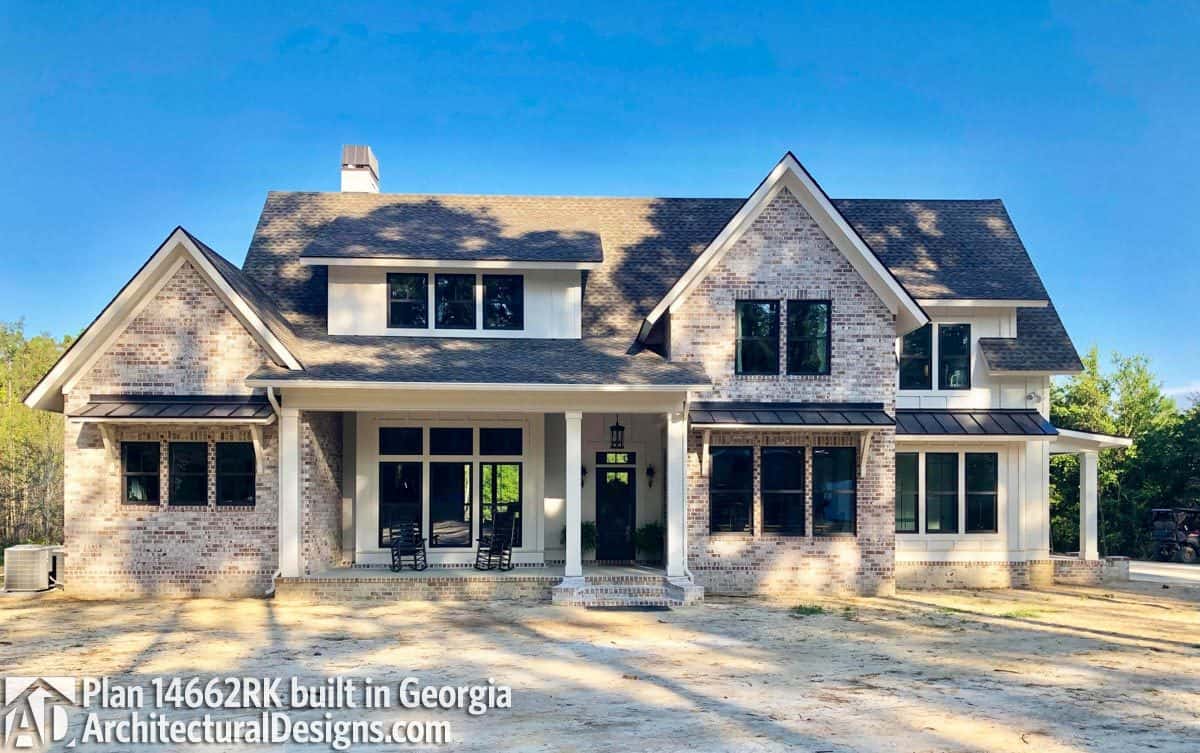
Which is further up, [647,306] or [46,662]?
[647,306]

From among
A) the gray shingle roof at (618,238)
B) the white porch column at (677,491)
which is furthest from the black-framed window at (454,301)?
the white porch column at (677,491)

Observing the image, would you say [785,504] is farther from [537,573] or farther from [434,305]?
[434,305]

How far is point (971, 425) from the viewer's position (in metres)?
17.6

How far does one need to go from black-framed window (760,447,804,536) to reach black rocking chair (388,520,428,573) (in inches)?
254

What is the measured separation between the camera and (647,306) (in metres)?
18.6

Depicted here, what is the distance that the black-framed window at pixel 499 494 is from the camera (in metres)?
17.4

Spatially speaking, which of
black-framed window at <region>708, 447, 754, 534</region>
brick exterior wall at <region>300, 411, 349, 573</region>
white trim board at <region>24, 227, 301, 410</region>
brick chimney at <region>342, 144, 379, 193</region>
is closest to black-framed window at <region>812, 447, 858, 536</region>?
black-framed window at <region>708, 447, 754, 534</region>

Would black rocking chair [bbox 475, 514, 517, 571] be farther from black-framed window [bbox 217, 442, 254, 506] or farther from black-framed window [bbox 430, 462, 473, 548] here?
black-framed window [bbox 217, 442, 254, 506]

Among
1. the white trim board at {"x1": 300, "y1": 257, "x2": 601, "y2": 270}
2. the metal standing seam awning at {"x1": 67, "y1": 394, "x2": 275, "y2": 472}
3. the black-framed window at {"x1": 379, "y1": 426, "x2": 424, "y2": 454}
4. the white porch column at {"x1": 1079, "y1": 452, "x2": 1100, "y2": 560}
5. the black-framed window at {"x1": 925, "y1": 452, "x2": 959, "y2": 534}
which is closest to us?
the metal standing seam awning at {"x1": 67, "y1": 394, "x2": 275, "y2": 472}

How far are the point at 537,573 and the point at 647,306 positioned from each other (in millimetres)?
6148

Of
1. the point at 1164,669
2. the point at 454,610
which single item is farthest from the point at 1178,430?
the point at 454,610

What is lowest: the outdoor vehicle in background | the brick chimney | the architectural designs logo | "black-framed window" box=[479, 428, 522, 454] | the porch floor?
the outdoor vehicle in background

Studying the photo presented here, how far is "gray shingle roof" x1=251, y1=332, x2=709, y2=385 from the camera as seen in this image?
1493 centimetres

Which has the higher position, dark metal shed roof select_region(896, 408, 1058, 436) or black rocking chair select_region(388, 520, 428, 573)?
dark metal shed roof select_region(896, 408, 1058, 436)
